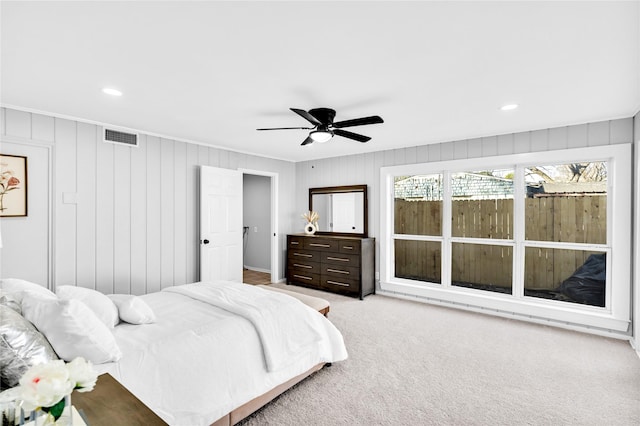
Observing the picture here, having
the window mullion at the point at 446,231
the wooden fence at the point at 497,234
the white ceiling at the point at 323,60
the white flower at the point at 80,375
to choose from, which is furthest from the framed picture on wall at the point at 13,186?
the window mullion at the point at 446,231

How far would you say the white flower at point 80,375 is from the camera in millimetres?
871

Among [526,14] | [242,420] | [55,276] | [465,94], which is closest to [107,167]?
[55,276]

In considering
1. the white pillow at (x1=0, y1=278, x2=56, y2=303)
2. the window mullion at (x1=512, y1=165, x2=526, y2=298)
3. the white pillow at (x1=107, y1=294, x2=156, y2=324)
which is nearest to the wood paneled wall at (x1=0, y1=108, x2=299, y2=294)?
the white pillow at (x1=0, y1=278, x2=56, y2=303)

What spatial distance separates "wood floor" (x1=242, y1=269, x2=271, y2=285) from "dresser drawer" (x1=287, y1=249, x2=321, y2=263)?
0.71 meters

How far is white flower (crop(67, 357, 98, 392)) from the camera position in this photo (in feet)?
2.86

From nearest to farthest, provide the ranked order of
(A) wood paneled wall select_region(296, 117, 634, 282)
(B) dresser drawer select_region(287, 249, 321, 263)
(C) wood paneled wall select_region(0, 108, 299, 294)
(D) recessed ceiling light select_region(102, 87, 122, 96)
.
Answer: (D) recessed ceiling light select_region(102, 87, 122, 96) < (C) wood paneled wall select_region(0, 108, 299, 294) < (A) wood paneled wall select_region(296, 117, 634, 282) < (B) dresser drawer select_region(287, 249, 321, 263)

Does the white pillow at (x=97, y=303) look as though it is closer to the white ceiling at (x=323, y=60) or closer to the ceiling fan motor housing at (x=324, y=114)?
the white ceiling at (x=323, y=60)

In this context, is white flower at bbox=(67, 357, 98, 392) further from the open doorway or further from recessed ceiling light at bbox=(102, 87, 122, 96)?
the open doorway

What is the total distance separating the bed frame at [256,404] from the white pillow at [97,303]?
0.97 m

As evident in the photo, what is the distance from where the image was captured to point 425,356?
302 cm

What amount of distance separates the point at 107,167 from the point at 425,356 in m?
4.09

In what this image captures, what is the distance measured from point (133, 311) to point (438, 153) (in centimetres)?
421

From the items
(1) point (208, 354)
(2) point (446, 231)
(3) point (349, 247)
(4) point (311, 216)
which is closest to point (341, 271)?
(3) point (349, 247)

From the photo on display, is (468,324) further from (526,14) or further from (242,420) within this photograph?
(526,14)
